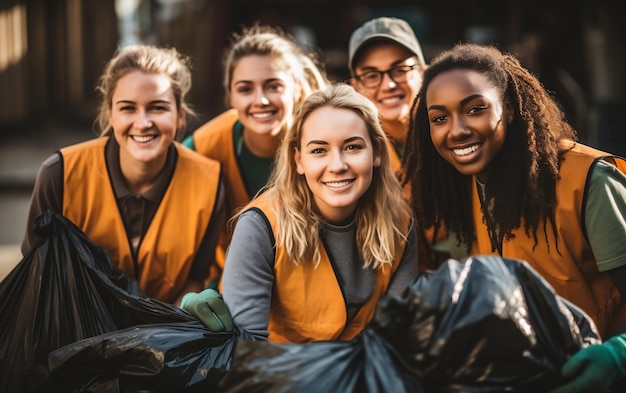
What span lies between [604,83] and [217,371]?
910cm

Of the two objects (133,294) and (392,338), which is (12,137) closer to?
(133,294)

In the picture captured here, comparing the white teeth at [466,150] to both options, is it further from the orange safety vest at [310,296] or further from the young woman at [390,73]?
the young woman at [390,73]

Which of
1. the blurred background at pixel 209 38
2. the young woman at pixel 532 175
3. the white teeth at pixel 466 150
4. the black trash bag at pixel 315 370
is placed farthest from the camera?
the blurred background at pixel 209 38

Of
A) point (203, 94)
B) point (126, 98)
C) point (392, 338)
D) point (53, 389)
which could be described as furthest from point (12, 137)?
point (392, 338)

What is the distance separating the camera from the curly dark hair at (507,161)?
2.74m

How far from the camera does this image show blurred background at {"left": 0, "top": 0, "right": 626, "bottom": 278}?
33.3ft

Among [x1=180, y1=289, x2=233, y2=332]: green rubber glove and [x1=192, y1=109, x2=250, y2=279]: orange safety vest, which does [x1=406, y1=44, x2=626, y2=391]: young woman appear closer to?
[x1=180, y1=289, x2=233, y2=332]: green rubber glove

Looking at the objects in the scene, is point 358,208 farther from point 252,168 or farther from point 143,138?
point 143,138

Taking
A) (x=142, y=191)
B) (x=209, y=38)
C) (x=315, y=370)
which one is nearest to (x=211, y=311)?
(x=315, y=370)

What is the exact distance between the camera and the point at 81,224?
328 cm

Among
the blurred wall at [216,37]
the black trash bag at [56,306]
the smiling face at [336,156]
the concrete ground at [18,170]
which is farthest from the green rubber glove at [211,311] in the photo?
the blurred wall at [216,37]

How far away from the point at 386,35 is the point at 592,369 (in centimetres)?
209

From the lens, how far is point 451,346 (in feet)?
7.06

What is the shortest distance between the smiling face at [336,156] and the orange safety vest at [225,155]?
851mm
